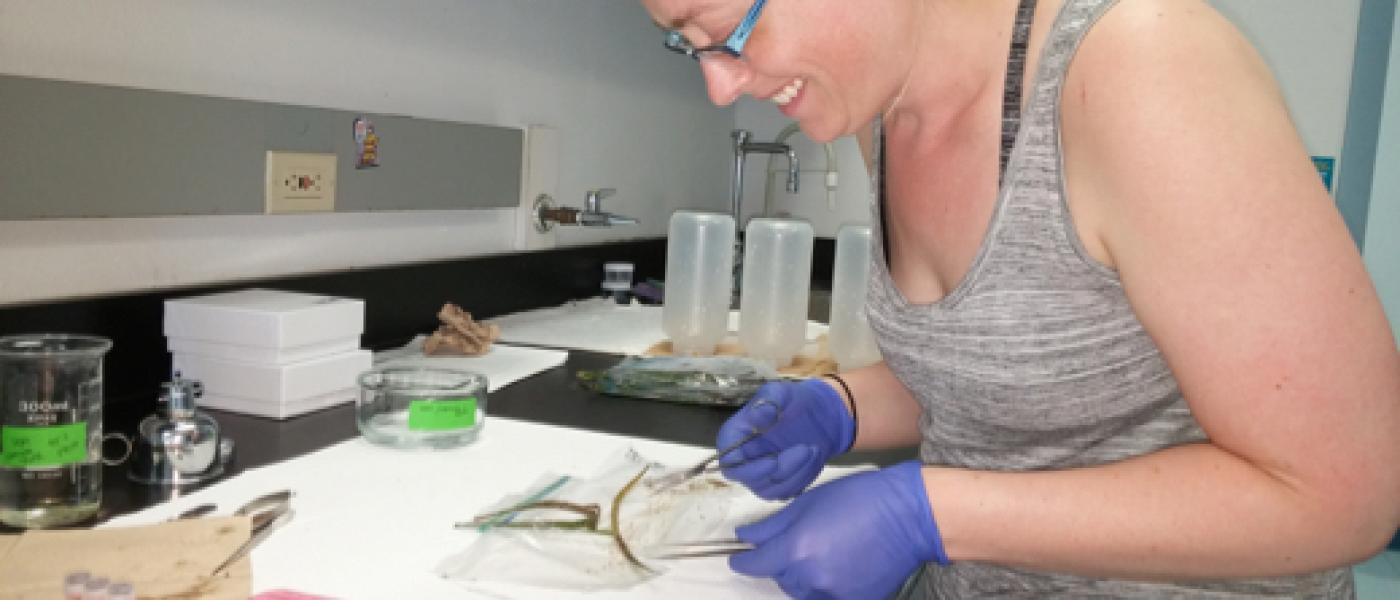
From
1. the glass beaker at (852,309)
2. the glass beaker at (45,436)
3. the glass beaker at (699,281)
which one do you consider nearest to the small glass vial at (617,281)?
the glass beaker at (699,281)

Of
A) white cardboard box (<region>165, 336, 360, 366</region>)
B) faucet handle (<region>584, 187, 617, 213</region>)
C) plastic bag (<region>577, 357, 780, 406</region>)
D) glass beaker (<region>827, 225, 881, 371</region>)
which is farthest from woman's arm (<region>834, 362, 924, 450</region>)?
faucet handle (<region>584, 187, 617, 213</region>)

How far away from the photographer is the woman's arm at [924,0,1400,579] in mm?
750

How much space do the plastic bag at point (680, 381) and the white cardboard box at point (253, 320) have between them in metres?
0.43

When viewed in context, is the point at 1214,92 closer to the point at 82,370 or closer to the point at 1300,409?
the point at 1300,409

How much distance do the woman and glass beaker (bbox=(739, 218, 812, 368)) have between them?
86cm

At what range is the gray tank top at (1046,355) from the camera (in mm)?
889

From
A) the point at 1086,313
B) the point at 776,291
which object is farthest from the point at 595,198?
the point at 1086,313

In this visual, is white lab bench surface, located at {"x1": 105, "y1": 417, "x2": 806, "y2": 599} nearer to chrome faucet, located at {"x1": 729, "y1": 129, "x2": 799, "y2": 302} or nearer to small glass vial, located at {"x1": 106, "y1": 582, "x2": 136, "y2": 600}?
small glass vial, located at {"x1": 106, "y1": 582, "x2": 136, "y2": 600}

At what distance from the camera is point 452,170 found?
1.97 m

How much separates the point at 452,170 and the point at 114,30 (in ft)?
2.31

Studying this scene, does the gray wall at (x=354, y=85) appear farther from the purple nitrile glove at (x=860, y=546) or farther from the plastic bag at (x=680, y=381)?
the purple nitrile glove at (x=860, y=546)

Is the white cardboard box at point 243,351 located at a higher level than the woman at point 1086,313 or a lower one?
lower

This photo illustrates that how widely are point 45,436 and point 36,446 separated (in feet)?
0.04

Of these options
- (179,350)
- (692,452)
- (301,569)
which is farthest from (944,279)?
(179,350)
